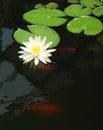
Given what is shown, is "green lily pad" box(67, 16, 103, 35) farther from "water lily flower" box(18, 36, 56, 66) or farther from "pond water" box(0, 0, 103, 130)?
"water lily flower" box(18, 36, 56, 66)

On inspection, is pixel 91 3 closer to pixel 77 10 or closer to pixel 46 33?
pixel 77 10

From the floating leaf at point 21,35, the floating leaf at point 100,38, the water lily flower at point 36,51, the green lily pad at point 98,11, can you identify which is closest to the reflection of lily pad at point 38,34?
the floating leaf at point 21,35

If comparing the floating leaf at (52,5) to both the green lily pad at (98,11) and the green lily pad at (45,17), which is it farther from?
the green lily pad at (98,11)

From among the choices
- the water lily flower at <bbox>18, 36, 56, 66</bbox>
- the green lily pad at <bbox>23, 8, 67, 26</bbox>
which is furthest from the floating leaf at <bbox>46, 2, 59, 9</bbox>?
the water lily flower at <bbox>18, 36, 56, 66</bbox>

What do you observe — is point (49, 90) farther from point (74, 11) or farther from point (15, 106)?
point (74, 11)

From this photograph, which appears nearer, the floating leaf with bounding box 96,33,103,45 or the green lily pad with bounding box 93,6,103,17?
the floating leaf with bounding box 96,33,103,45

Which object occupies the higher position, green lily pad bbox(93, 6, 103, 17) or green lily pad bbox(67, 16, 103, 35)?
green lily pad bbox(93, 6, 103, 17)
